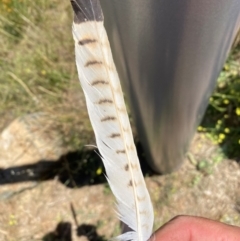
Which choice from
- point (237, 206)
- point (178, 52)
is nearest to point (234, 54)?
point (237, 206)

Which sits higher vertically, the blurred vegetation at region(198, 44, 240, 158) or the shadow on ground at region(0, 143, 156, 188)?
the blurred vegetation at region(198, 44, 240, 158)

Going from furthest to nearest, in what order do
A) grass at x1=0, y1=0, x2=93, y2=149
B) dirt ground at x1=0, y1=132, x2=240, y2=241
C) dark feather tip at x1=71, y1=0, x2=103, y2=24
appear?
grass at x1=0, y1=0, x2=93, y2=149
dirt ground at x1=0, y1=132, x2=240, y2=241
dark feather tip at x1=71, y1=0, x2=103, y2=24

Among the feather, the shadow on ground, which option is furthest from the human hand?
the shadow on ground

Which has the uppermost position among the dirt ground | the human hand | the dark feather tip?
the dark feather tip

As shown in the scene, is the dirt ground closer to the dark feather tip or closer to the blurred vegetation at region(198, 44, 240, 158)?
the blurred vegetation at region(198, 44, 240, 158)

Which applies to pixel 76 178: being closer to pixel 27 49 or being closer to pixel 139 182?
pixel 27 49

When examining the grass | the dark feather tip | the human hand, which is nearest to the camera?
the dark feather tip

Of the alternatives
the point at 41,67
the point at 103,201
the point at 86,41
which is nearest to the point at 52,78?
the point at 41,67

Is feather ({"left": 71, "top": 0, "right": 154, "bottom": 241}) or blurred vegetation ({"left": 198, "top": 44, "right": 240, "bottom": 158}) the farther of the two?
blurred vegetation ({"left": 198, "top": 44, "right": 240, "bottom": 158})
